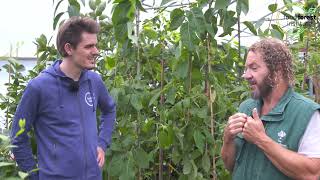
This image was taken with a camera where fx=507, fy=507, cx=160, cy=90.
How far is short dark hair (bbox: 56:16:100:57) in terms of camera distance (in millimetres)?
2668

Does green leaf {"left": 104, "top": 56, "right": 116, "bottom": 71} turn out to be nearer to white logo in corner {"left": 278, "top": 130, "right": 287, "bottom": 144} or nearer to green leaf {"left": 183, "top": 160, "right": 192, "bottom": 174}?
green leaf {"left": 183, "top": 160, "right": 192, "bottom": 174}

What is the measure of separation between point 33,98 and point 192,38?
2.82ft

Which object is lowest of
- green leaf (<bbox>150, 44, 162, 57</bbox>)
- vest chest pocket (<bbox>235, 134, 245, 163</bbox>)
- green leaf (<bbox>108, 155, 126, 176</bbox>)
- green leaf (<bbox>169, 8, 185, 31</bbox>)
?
green leaf (<bbox>108, 155, 126, 176</bbox>)

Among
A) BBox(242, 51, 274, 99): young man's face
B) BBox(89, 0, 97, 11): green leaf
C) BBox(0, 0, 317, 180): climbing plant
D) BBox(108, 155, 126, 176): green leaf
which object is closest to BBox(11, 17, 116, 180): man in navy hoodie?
BBox(0, 0, 317, 180): climbing plant

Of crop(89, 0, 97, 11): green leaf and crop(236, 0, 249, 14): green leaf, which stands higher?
crop(89, 0, 97, 11): green leaf

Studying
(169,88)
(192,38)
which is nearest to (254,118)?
(192,38)

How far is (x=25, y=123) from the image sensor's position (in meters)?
2.47

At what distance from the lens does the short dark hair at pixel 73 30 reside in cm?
267

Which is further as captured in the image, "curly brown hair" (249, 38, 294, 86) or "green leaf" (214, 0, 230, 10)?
"green leaf" (214, 0, 230, 10)

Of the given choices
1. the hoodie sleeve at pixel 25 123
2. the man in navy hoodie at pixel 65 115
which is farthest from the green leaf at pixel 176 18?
the hoodie sleeve at pixel 25 123

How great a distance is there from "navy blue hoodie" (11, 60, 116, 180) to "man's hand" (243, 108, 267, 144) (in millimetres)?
918

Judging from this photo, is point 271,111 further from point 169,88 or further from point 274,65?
point 169,88

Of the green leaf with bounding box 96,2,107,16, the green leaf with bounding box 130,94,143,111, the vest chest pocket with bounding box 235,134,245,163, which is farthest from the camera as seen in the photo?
the green leaf with bounding box 96,2,107,16

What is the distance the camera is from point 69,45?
8.76 ft
